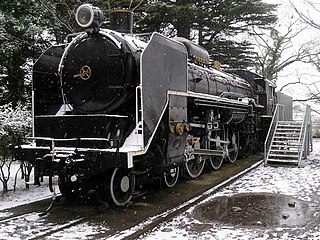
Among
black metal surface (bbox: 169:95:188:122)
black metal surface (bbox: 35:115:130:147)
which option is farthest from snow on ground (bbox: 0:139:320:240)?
black metal surface (bbox: 169:95:188:122)

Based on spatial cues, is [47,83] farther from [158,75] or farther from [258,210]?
[258,210]

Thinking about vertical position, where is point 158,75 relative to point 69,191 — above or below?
above

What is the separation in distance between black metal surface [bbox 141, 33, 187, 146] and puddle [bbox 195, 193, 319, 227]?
5.31ft

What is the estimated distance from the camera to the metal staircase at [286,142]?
11664 millimetres

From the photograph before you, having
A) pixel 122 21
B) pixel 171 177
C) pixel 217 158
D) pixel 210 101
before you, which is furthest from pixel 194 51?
pixel 171 177

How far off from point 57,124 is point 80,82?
2.70ft

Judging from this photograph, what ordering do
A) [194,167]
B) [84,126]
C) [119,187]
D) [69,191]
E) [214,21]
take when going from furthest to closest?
[214,21]
[194,167]
[69,191]
[119,187]
[84,126]

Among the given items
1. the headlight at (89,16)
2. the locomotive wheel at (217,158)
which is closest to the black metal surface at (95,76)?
the headlight at (89,16)

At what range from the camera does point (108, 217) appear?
19.3ft

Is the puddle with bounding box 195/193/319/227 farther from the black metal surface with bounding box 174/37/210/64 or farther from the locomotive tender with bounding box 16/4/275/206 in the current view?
the black metal surface with bounding box 174/37/210/64

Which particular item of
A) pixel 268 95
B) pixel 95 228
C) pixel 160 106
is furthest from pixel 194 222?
pixel 268 95

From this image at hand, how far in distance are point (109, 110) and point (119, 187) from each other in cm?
128

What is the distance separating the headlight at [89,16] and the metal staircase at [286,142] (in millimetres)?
7237

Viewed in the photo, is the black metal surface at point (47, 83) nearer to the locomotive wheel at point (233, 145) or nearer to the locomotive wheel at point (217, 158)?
the locomotive wheel at point (217, 158)
